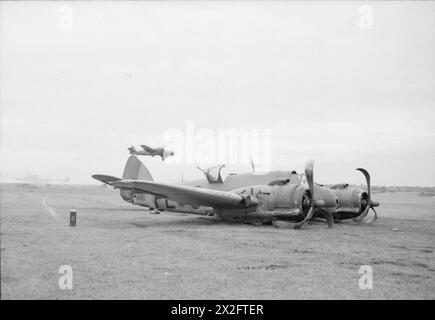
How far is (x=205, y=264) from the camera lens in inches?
339

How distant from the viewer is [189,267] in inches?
324

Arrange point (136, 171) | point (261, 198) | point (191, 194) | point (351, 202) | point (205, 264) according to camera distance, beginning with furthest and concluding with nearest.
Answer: point (136, 171) < point (351, 202) < point (261, 198) < point (191, 194) < point (205, 264)

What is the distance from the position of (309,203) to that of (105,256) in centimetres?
1012

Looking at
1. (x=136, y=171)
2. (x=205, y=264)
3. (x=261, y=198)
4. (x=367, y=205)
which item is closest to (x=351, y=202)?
(x=367, y=205)

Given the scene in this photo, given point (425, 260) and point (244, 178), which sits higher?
point (244, 178)

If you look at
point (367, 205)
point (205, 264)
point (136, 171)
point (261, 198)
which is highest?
point (136, 171)

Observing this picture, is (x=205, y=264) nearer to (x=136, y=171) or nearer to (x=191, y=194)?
(x=191, y=194)

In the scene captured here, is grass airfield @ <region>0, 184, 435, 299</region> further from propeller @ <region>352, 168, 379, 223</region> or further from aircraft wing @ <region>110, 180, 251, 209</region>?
propeller @ <region>352, 168, 379, 223</region>

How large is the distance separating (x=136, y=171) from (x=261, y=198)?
8921mm

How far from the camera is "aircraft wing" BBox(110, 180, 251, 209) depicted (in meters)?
16.2

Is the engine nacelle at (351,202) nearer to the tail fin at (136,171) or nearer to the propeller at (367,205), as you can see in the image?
the propeller at (367,205)

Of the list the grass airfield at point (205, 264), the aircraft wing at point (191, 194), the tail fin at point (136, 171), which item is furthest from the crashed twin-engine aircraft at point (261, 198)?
the tail fin at point (136, 171)
